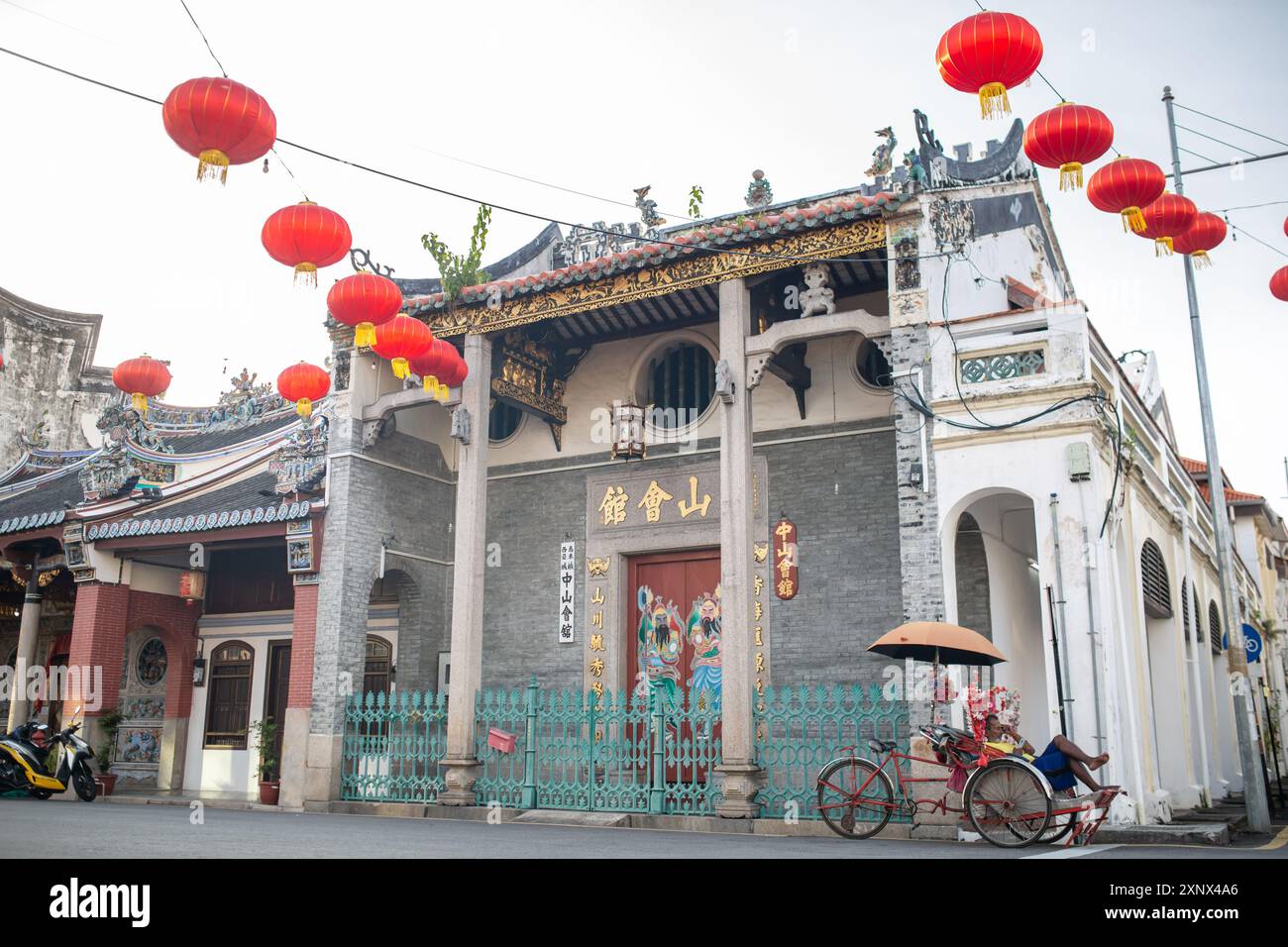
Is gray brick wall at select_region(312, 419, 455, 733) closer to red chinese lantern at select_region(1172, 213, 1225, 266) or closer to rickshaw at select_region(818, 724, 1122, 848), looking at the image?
rickshaw at select_region(818, 724, 1122, 848)

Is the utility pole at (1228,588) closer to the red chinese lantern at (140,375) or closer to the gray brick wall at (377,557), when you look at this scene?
the gray brick wall at (377,557)

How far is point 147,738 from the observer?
1672cm

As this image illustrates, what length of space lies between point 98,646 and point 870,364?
427 inches

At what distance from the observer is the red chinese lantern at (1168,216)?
9.92m

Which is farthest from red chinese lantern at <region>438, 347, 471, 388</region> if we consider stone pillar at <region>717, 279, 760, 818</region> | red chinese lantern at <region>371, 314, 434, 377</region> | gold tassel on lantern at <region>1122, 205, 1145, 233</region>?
gold tassel on lantern at <region>1122, 205, 1145, 233</region>

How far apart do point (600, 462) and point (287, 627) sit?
18.0 feet

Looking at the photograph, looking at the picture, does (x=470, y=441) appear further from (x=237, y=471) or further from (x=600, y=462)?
(x=237, y=471)

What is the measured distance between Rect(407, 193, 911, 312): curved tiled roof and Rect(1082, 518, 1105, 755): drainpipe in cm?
364

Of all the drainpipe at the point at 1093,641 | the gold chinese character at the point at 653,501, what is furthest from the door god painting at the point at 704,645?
the drainpipe at the point at 1093,641

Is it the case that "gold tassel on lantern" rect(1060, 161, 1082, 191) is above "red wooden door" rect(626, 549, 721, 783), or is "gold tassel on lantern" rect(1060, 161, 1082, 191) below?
above

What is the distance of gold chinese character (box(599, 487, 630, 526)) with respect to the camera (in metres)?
13.9

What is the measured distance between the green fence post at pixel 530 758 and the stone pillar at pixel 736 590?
2265 millimetres
